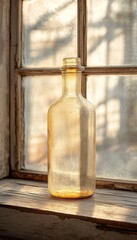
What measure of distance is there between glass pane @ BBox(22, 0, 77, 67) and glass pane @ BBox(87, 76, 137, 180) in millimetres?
137

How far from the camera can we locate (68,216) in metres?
0.80

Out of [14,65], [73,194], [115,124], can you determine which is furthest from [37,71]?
[73,194]

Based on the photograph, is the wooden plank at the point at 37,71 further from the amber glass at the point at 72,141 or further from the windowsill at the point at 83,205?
the windowsill at the point at 83,205

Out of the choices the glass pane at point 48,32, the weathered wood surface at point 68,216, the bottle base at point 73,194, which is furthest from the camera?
the glass pane at point 48,32

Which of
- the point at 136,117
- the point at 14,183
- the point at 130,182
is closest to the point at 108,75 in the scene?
the point at 136,117

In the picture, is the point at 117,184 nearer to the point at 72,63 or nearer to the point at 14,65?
the point at 72,63

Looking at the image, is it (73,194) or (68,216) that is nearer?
(68,216)

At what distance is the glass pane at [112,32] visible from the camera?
998 mm

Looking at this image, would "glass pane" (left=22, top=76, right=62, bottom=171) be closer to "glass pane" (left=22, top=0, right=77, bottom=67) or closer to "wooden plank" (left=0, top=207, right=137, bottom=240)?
"glass pane" (left=22, top=0, right=77, bottom=67)

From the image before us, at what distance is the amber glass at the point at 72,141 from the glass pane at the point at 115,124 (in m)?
0.09

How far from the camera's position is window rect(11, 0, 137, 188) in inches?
39.7

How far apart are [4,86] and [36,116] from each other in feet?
0.44

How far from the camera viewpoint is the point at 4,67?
1.11m

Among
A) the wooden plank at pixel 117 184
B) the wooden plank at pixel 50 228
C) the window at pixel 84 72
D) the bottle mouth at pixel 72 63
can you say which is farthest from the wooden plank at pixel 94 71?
the wooden plank at pixel 50 228
